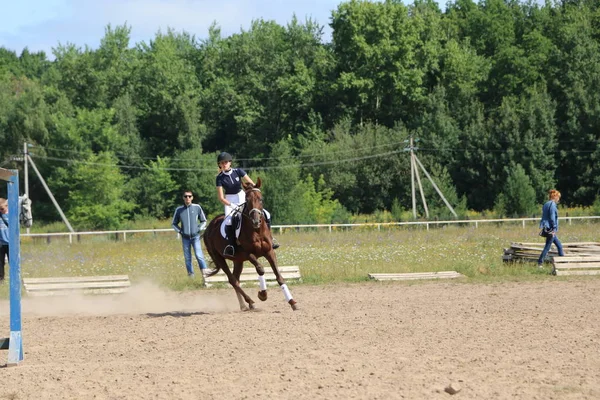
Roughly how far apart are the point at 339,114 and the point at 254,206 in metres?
65.1

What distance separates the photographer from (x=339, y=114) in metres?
79.5

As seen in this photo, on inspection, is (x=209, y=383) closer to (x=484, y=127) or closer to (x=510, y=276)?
(x=510, y=276)

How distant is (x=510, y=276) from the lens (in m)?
21.4

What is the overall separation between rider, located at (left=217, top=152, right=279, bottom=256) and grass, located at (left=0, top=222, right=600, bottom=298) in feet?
18.0

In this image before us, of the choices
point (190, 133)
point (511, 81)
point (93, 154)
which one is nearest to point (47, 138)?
point (93, 154)

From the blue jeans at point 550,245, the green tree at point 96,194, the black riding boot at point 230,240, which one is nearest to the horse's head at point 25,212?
the black riding boot at point 230,240

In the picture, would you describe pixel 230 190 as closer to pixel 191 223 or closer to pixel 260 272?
pixel 260 272

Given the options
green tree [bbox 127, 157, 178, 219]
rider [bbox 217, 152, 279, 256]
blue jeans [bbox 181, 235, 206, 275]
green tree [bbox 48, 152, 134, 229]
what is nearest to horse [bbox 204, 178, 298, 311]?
rider [bbox 217, 152, 279, 256]

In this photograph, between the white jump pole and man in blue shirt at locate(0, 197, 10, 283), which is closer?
the white jump pole

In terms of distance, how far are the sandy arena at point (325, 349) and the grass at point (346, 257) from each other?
434cm

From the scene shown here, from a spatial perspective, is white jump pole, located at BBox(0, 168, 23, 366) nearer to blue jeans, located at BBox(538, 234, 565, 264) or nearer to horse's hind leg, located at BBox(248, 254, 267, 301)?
horse's hind leg, located at BBox(248, 254, 267, 301)

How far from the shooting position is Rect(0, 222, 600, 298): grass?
73.5ft

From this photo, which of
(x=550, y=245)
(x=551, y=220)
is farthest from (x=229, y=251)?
(x=550, y=245)

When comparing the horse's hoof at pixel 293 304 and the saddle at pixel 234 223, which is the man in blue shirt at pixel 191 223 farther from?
the horse's hoof at pixel 293 304
